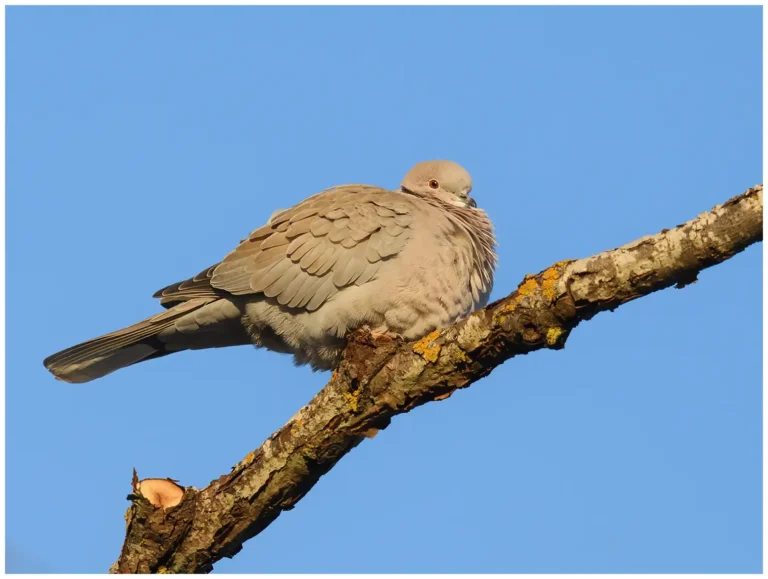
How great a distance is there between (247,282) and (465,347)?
6.47 ft

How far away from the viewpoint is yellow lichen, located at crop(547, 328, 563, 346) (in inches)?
175

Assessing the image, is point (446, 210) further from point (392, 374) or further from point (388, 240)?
point (392, 374)

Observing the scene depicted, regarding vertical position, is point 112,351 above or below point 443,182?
below

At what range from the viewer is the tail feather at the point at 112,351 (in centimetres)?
654

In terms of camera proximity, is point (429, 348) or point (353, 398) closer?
point (429, 348)

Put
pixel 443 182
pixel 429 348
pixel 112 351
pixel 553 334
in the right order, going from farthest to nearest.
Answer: pixel 443 182
pixel 112 351
pixel 429 348
pixel 553 334

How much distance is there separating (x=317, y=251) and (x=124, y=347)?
1610 millimetres

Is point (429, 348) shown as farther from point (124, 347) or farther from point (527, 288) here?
point (124, 347)

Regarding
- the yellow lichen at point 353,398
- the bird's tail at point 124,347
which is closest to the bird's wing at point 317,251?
the bird's tail at point 124,347

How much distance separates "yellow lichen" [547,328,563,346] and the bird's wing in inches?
73.4

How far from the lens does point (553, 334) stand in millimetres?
4457

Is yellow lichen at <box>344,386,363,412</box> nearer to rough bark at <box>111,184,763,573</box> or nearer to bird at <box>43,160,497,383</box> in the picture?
rough bark at <box>111,184,763,573</box>

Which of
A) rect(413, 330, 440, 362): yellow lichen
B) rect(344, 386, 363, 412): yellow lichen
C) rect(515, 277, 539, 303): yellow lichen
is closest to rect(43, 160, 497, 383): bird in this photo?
rect(344, 386, 363, 412): yellow lichen

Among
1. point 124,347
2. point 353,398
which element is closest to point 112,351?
point 124,347
